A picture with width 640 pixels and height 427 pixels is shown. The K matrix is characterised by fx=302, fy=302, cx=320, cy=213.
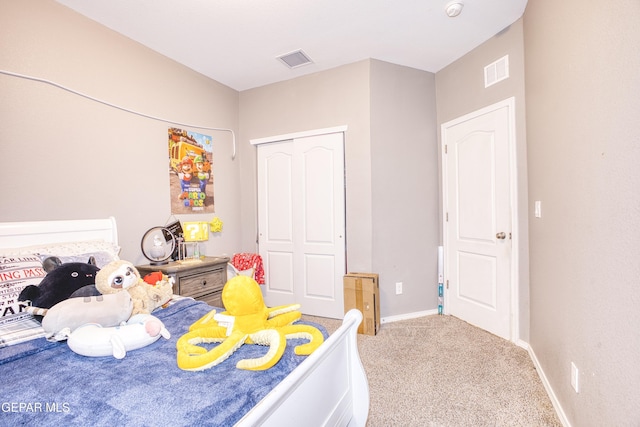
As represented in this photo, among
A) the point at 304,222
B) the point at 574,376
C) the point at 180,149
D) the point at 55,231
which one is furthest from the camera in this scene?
the point at 304,222

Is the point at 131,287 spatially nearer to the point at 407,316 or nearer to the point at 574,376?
the point at 574,376

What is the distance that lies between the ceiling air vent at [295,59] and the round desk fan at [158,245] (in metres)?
2.07

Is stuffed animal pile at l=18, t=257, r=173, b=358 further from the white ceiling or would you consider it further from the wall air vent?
the wall air vent

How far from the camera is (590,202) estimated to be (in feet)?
4.54

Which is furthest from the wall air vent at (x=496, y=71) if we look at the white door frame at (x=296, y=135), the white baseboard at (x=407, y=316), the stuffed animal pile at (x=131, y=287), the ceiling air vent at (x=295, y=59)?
the stuffed animal pile at (x=131, y=287)

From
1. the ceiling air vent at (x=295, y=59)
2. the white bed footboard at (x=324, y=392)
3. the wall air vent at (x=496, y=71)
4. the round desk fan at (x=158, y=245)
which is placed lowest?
the white bed footboard at (x=324, y=392)

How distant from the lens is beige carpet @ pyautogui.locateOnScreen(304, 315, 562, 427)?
1708 millimetres

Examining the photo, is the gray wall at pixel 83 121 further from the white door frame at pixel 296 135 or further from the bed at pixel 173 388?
the bed at pixel 173 388

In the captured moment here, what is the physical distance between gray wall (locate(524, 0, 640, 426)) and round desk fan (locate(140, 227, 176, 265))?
2.91 metres

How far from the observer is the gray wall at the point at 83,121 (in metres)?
1.94

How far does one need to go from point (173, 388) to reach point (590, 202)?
1.86 metres

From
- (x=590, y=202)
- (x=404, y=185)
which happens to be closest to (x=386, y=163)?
(x=404, y=185)

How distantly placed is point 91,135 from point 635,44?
10.3 ft

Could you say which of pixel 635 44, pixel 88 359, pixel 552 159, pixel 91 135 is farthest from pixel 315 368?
pixel 91 135
